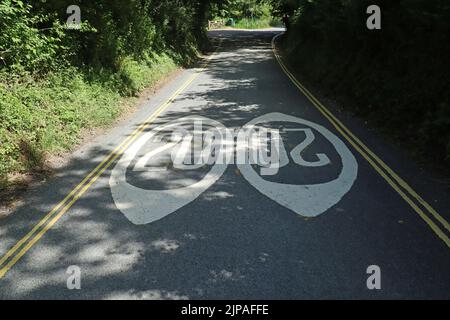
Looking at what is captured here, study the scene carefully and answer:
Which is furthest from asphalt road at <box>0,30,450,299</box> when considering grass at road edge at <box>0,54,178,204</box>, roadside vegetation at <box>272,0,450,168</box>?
roadside vegetation at <box>272,0,450,168</box>

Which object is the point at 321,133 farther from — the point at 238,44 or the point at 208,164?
the point at 238,44

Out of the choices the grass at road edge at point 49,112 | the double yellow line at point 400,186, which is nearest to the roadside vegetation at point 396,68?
the double yellow line at point 400,186

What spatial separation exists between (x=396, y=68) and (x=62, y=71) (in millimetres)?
10666


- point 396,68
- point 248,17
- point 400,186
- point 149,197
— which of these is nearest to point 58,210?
point 149,197

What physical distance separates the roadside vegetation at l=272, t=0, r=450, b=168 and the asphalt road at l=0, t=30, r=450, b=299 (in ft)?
3.03

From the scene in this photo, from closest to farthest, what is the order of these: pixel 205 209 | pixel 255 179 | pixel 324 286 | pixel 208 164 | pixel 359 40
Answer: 1. pixel 324 286
2. pixel 205 209
3. pixel 255 179
4. pixel 208 164
5. pixel 359 40

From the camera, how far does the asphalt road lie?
16.6 ft

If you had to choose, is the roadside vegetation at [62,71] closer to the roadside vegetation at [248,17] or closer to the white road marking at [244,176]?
the white road marking at [244,176]

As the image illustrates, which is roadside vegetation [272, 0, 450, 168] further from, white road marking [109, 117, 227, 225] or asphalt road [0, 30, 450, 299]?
white road marking [109, 117, 227, 225]

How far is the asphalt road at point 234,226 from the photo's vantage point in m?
5.07

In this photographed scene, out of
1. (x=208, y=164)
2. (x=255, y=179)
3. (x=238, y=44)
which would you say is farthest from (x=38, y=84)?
(x=238, y=44)

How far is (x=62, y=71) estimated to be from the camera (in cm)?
1269

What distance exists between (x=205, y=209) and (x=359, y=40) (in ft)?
38.3

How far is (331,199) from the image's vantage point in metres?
7.24
